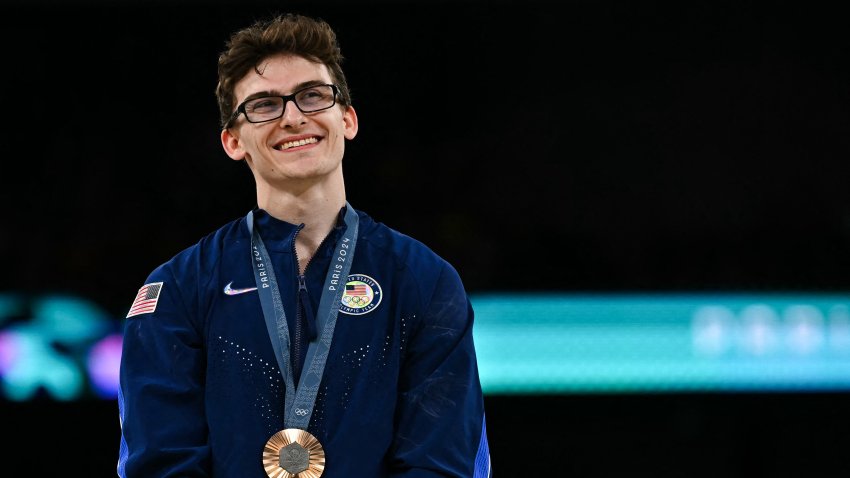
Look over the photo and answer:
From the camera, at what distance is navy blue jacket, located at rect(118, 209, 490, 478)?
2035 millimetres

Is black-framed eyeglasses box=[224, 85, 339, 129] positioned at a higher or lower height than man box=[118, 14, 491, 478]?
higher

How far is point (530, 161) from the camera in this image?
5375mm

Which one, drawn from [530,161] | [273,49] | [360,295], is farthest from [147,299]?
[530,161]

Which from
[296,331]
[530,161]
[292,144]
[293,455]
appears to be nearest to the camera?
[293,455]

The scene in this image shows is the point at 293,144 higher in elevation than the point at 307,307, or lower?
higher

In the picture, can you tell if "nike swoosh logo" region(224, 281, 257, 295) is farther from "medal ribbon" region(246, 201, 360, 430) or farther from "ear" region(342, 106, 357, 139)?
"ear" region(342, 106, 357, 139)

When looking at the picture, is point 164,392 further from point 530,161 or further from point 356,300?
point 530,161

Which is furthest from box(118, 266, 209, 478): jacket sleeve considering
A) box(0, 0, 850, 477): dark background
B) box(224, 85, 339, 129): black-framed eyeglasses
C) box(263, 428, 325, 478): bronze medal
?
box(0, 0, 850, 477): dark background

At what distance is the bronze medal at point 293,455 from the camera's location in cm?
201

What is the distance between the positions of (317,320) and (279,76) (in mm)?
465

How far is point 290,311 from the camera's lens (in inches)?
84.4

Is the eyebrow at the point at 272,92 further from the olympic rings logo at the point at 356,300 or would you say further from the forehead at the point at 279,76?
the olympic rings logo at the point at 356,300

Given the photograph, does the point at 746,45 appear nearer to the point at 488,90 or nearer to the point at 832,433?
the point at 488,90

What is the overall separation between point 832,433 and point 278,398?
3.87 meters
